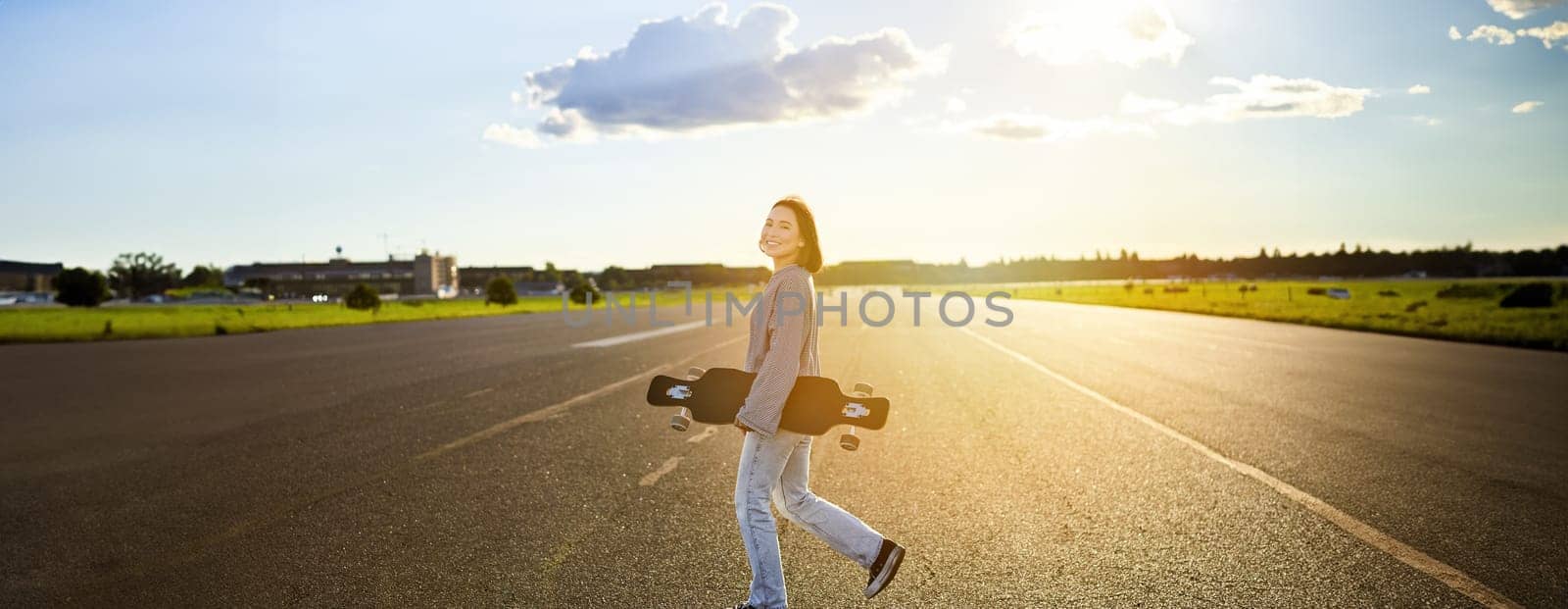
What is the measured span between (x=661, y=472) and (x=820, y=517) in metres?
3.43

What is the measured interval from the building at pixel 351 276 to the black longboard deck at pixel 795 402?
124 meters

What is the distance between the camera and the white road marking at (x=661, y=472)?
22.4 ft

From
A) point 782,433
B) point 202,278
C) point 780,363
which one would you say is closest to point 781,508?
point 782,433

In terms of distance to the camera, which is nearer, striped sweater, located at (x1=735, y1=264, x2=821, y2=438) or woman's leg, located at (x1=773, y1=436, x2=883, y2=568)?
striped sweater, located at (x1=735, y1=264, x2=821, y2=438)

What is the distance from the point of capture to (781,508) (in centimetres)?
404

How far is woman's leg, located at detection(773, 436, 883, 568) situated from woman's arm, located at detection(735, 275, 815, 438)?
0.37m

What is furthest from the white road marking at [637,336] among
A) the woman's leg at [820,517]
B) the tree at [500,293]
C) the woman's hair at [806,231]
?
the tree at [500,293]

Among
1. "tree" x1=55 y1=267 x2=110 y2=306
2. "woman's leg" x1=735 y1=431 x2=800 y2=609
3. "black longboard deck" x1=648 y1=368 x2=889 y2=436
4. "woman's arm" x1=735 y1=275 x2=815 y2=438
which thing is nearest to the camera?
"woman's arm" x1=735 y1=275 x2=815 y2=438

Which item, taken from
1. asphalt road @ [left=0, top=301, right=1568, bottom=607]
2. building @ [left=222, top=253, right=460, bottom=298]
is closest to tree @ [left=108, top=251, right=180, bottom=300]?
building @ [left=222, top=253, right=460, bottom=298]

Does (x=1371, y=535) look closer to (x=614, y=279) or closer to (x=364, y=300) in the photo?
(x=364, y=300)

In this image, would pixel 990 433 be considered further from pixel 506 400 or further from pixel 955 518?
pixel 506 400

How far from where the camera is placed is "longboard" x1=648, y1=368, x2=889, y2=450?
3.63m

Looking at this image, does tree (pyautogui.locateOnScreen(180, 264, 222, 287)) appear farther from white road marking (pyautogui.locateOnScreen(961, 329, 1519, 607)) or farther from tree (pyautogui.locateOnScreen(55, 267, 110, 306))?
white road marking (pyautogui.locateOnScreen(961, 329, 1519, 607))

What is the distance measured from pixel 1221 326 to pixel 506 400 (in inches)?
1049
